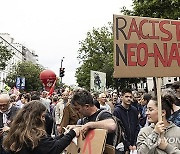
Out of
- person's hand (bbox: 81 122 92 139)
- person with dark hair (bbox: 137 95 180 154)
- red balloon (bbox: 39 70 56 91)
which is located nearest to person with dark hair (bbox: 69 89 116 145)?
person's hand (bbox: 81 122 92 139)

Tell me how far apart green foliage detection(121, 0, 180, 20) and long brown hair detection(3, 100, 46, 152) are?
1593 centimetres

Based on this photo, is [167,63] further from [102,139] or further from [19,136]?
[19,136]

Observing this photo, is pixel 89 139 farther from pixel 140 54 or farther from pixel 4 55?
pixel 4 55

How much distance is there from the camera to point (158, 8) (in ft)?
65.9

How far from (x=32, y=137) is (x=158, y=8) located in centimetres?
1760

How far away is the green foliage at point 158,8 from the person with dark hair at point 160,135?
609 inches

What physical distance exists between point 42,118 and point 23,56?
489 ft

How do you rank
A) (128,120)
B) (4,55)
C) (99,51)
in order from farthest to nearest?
(99,51), (4,55), (128,120)

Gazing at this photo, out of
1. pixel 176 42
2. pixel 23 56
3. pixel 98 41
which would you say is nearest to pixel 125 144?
pixel 176 42

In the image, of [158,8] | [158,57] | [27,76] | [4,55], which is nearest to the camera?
[158,57]

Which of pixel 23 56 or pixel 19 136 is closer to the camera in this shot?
pixel 19 136

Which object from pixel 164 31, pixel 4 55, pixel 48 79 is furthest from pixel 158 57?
pixel 4 55

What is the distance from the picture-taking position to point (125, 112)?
695cm

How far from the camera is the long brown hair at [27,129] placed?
137 inches
